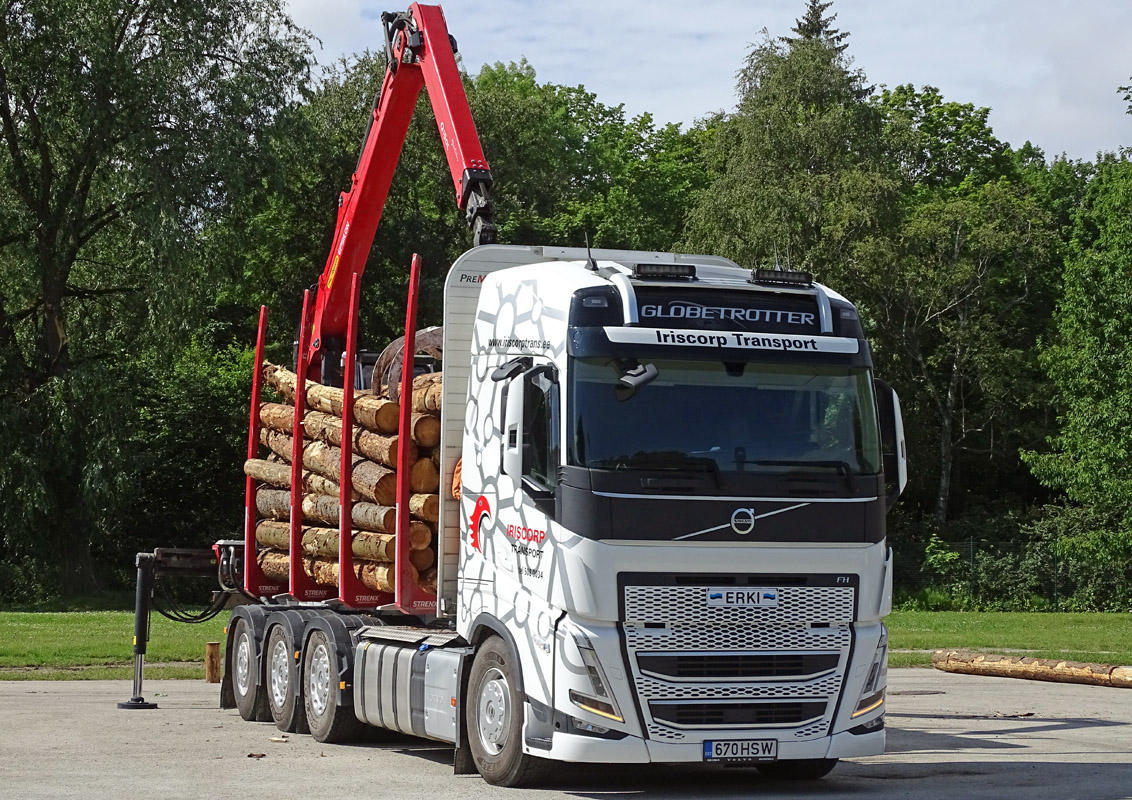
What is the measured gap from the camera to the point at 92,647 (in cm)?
2480

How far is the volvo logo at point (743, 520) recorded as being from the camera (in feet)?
33.0

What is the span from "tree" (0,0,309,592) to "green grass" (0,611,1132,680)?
408 centimetres

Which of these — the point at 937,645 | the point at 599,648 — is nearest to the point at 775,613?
the point at 599,648

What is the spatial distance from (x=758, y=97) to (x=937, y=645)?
2668 cm

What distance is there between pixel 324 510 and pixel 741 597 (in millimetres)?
5256

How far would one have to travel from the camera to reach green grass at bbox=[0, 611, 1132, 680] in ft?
73.6

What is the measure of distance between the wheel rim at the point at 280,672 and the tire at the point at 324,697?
0.45 m

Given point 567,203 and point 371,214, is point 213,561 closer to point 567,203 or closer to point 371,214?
point 371,214

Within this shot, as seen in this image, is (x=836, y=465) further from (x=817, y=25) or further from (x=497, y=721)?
(x=817, y=25)

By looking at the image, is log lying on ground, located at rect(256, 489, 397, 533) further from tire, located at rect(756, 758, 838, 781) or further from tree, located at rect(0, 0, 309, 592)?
tree, located at rect(0, 0, 309, 592)

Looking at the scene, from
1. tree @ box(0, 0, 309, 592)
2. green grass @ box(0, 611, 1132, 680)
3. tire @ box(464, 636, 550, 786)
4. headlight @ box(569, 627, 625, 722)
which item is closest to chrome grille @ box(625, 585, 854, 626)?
headlight @ box(569, 627, 625, 722)

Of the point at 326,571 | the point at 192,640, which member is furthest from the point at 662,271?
the point at 192,640

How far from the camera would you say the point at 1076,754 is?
1293 cm

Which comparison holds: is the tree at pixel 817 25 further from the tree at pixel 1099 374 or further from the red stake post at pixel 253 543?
the red stake post at pixel 253 543
